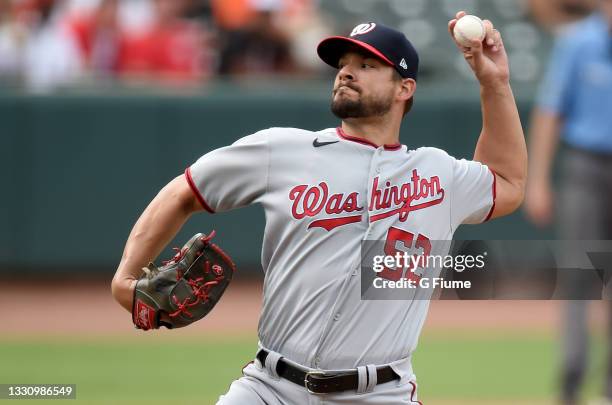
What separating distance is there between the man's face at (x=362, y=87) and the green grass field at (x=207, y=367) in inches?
147

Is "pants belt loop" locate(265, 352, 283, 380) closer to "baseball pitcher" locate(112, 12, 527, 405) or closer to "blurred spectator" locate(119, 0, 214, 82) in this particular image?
"baseball pitcher" locate(112, 12, 527, 405)

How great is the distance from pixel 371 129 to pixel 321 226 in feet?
1.40

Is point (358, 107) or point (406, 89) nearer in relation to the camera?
point (358, 107)

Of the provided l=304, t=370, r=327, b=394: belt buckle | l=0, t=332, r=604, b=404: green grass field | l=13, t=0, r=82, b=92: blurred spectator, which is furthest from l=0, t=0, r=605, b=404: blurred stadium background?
l=304, t=370, r=327, b=394: belt buckle

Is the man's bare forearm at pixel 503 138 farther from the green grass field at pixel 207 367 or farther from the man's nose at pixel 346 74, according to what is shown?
the green grass field at pixel 207 367

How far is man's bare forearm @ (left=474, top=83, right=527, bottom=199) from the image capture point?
14.6ft

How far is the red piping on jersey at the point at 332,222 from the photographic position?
4.13 meters

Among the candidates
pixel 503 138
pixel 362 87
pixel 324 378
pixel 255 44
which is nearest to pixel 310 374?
pixel 324 378

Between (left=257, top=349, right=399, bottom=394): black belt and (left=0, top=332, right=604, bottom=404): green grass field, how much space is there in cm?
345

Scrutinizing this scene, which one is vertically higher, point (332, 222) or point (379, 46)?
point (379, 46)

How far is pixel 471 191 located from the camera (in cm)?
439

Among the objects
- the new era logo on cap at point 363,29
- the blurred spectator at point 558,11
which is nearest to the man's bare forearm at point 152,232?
the new era logo on cap at point 363,29

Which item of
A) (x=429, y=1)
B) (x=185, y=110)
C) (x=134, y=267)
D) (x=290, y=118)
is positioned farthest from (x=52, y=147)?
(x=134, y=267)

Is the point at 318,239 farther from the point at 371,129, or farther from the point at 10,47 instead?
the point at 10,47
